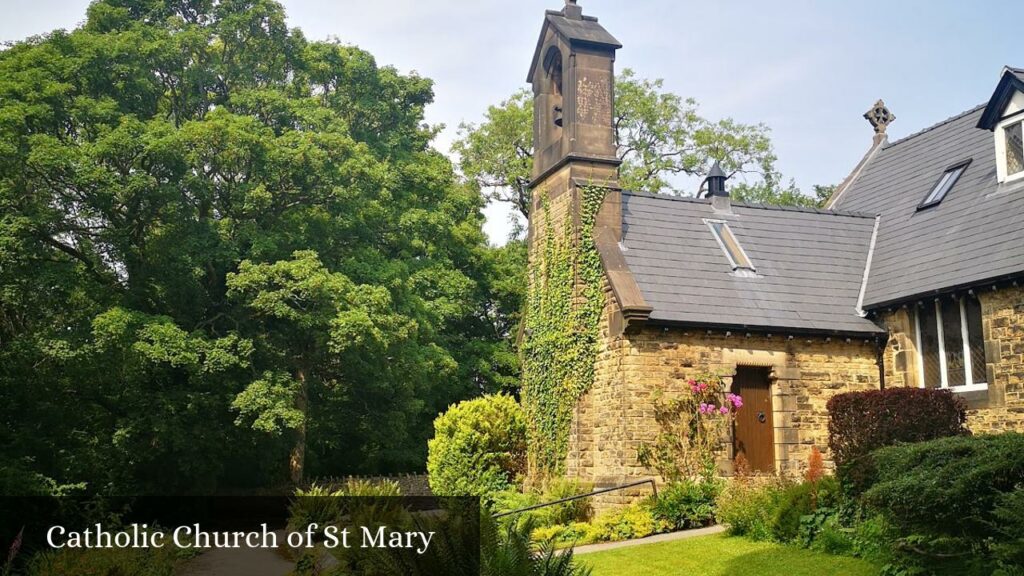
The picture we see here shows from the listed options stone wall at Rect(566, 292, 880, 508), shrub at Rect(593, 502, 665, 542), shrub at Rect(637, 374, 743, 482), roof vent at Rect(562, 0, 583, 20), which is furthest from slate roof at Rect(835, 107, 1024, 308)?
roof vent at Rect(562, 0, 583, 20)

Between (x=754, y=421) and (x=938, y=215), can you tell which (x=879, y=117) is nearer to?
(x=938, y=215)

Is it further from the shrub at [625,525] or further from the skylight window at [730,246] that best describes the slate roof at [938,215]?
the shrub at [625,525]

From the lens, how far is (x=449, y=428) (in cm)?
1973

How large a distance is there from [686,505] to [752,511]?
7.04 ft

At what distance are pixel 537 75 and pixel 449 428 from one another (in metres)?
8.13

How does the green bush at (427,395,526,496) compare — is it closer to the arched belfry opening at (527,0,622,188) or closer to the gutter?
the arched belfry opening at (527,0,622,188)

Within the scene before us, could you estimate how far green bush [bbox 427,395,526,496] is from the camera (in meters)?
19.2

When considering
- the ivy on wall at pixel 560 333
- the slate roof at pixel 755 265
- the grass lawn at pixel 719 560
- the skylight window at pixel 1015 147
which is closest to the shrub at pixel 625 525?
the grass lawn at pixel 719 560

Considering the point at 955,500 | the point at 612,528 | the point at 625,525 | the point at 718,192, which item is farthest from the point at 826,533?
the point at 718,192

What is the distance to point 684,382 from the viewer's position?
16906 millimetres

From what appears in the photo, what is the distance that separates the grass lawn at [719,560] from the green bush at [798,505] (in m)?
0.27

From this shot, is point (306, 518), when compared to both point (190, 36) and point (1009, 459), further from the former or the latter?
point (190, 36)

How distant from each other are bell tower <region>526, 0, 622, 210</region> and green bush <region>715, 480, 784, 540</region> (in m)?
7.20

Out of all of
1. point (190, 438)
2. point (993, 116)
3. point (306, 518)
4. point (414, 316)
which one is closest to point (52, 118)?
point (190, 438)
